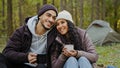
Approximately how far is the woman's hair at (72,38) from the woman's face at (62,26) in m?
0.06

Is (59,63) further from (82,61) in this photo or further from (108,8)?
(108,8)

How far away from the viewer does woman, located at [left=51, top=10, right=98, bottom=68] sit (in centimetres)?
513

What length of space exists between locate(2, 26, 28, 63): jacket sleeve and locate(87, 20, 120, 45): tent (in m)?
12.0

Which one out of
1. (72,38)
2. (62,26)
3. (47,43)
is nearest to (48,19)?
(62,26)

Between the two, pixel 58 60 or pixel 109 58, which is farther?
pixel 109 58

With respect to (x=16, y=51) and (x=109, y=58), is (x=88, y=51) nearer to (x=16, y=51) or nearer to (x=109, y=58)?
(x=16, y=51)

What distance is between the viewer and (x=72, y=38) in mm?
5344

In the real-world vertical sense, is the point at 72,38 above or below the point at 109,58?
above

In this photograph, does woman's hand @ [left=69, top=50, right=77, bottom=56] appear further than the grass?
No

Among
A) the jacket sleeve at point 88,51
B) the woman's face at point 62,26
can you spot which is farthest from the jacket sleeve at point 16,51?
the jacket sleeve at point 88,51

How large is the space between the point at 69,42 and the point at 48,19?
1.69 ft

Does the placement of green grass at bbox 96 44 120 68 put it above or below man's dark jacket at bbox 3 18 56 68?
below

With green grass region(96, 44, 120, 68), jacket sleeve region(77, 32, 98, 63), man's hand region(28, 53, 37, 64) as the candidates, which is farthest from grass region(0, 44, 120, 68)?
man's hand region(28, 53, 37, 64)

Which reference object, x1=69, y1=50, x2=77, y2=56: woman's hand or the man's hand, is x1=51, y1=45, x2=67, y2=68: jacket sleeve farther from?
the man's hand
